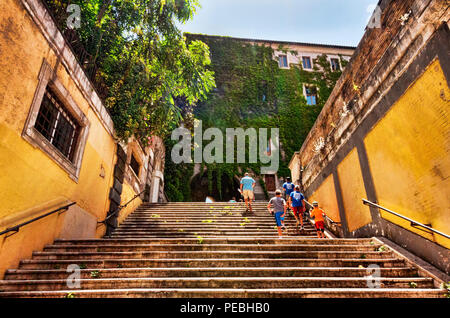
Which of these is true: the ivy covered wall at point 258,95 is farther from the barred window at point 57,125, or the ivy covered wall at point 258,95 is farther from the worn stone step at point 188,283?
the worn stone step at point 188,283

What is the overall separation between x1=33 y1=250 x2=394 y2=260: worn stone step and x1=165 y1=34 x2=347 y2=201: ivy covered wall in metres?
15.2

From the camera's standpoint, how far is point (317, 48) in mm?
25391

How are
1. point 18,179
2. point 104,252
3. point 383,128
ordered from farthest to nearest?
1. point 383,128
2. point 104,252
3. point 18,179

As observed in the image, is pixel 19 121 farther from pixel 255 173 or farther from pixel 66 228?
pixel 255 173

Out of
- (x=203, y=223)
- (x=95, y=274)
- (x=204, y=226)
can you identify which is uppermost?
(x=203, y=223)

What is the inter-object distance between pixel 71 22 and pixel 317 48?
2407 cm

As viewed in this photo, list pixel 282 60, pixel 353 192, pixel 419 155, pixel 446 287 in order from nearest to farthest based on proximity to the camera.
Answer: pixel 446 287 → pixel 419 155 → pixel 353 192 → pixel 282 60

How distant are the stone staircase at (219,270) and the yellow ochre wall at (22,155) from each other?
44 centimetres

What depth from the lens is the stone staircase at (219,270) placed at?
3.47 m

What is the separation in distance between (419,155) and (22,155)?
722 centimetres

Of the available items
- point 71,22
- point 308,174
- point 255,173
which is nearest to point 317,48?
point 255,173

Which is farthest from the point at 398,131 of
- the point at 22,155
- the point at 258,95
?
the point at 258,95

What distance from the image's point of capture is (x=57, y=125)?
596 centimetres

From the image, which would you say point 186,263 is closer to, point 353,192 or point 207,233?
point 207,233
